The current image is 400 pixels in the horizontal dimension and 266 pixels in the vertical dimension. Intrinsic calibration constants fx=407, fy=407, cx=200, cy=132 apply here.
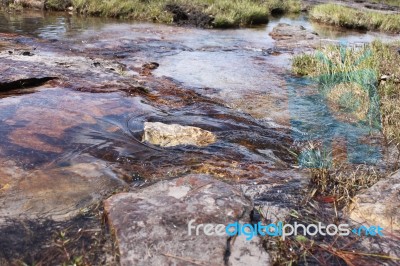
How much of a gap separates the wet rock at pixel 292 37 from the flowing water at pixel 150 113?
2.01 meters

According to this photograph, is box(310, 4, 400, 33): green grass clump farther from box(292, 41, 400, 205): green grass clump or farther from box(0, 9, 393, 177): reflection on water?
box(292, 41, 400, 205): green grass clump

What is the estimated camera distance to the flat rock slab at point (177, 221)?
6.82ft

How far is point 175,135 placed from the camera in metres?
4.02

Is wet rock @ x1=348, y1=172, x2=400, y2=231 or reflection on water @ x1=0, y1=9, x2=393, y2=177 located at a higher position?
wet rock @ x1=348, y1=172, x2=400, y2=231

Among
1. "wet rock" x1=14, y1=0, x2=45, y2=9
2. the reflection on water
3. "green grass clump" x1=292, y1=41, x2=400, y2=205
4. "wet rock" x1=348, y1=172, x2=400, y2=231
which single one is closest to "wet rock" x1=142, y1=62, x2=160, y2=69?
the reflection on water

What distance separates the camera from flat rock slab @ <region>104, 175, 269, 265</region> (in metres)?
2.08

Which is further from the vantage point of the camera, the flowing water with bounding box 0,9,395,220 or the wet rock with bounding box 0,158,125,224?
the flowing water with bounding box 0,9,395,220

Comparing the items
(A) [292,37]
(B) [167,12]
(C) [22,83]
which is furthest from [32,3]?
(C) [22,83]

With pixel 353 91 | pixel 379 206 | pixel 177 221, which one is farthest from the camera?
pixel 353 91

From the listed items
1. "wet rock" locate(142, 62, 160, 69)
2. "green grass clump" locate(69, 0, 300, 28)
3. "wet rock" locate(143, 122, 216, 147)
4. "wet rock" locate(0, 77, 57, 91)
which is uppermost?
"green grass clump" locate(69, 0, 300, 28)

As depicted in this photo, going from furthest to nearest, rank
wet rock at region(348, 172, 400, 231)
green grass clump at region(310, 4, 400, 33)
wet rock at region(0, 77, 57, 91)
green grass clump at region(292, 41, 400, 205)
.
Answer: green grass clump at region(310, 4, 400, 33), wet rock at region(0, 77, 57, 91), green grass clump at region(292, 41, 400, 205), wet rock at region(348, 172, 400, 231)

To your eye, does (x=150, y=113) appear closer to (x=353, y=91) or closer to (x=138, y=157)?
(x=138, y=157)

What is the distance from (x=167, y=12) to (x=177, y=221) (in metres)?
13.9

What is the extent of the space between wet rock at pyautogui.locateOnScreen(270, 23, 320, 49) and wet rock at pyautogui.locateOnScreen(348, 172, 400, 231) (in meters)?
8.86
